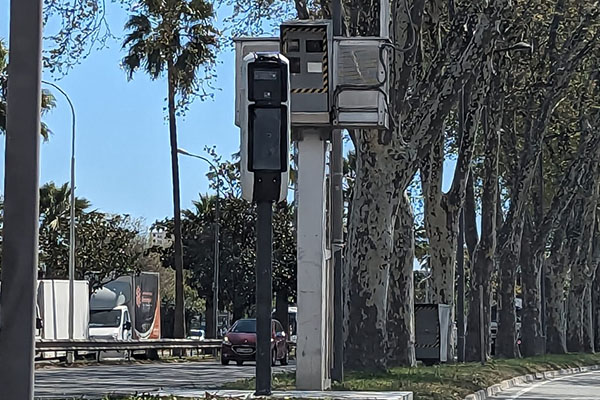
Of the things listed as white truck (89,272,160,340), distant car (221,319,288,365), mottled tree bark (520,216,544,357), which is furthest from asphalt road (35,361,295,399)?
mottled tree bark (520,216,544,357)

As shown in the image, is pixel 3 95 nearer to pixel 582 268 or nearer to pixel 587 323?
pixel 582 268

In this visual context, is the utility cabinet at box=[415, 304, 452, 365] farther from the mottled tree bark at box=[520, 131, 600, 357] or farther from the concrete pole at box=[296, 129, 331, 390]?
the concrete pole at box=[296, 129, 331, 390]

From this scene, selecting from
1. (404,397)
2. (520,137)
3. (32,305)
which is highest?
(520,137)

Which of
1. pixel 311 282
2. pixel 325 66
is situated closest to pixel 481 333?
pixel 311 282

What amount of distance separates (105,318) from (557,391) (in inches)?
861

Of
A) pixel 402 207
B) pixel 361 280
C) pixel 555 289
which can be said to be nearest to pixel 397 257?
pixel 402 207

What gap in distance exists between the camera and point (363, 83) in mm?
12562

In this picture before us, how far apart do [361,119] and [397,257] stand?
40.4 ft

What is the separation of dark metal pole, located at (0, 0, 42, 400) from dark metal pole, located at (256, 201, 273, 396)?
13.6 ft

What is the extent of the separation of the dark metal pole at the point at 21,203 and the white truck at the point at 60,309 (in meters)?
29.3

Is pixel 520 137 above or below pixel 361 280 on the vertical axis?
above

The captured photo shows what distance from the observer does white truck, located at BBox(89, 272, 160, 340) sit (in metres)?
40.9

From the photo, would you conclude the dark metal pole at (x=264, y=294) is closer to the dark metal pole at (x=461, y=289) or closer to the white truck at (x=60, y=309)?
the dark metal pole at (x=461, y=289)

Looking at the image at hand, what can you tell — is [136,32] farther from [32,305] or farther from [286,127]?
[32,305]
